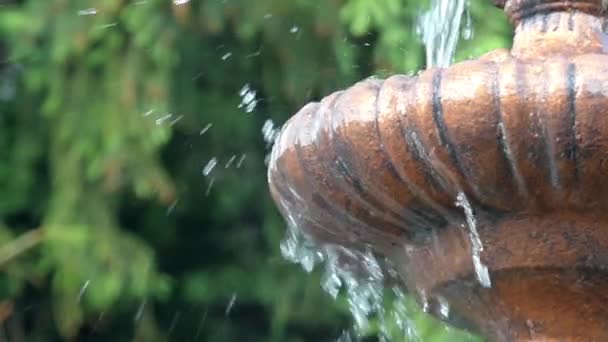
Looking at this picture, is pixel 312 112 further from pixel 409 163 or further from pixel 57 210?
pixel 57 210

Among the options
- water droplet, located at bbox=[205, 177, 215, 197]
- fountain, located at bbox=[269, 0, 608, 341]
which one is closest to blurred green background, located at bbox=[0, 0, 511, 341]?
water droplet, located at bbox=[205, 177, 215, 197]

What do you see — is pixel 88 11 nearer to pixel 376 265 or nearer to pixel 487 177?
pixel 376 265

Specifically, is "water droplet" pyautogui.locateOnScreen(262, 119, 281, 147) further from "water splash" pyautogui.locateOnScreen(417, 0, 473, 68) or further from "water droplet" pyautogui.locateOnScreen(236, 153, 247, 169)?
"water splash" pyautogui.locateOnScreen(417, 0, 473, 68)

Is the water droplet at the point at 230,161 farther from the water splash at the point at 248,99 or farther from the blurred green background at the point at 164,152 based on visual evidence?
the water splash at the point at 248,99

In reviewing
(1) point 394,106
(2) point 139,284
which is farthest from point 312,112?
(2) point 139,284

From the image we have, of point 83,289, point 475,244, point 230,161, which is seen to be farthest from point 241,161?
point 475,244

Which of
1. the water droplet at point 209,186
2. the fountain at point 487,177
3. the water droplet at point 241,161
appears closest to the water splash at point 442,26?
the water droplet at point 241,161
